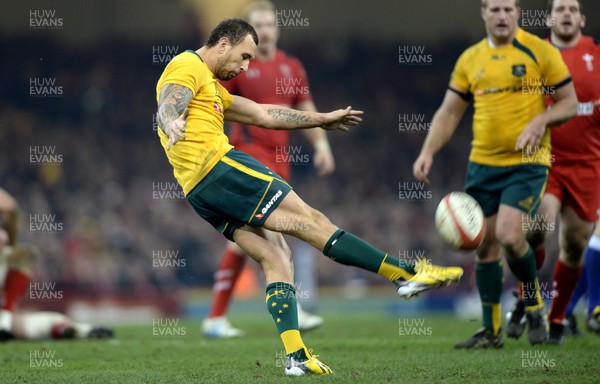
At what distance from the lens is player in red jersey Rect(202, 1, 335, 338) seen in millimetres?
9305

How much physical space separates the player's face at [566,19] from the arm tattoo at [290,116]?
296cm

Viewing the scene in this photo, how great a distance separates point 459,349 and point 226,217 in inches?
98.7

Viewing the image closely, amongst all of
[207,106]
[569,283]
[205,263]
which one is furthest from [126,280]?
[207,106]

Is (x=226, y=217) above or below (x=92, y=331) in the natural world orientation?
above

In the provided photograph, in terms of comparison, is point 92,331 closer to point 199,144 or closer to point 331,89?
point 199,144

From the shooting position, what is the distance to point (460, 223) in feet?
20.6

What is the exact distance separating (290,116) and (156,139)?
18.2 meters

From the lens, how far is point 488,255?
24.6ft

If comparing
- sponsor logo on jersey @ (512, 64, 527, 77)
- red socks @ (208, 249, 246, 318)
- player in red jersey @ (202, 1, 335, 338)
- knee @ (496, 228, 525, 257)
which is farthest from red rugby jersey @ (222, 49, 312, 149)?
knee @ (496, 228, 525, 257)

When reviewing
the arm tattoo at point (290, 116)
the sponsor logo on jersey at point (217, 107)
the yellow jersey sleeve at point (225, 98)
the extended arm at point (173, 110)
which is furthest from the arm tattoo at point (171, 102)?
the arm tattoo at point (290, 116)

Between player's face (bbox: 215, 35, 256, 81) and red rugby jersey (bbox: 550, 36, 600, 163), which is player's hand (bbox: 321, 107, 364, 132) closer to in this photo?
player's face (bbox: 215, 35, 256, 81)

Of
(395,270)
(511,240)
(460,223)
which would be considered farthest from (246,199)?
(511,240)

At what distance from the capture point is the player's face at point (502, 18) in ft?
23.5

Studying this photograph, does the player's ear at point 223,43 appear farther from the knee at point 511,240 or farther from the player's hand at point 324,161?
the player's hand at point 324,161
